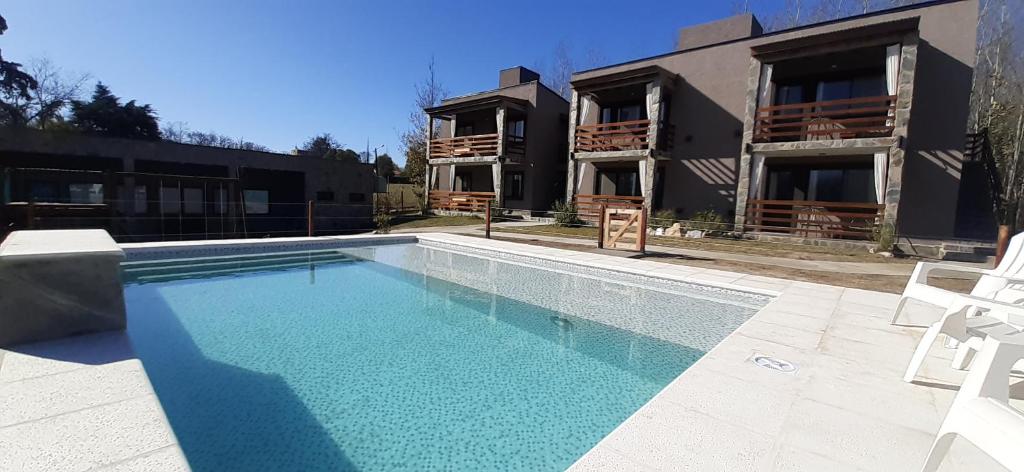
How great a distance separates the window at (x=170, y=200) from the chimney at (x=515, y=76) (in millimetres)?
14903

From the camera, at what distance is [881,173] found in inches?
405

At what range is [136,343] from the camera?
3711 millimetres

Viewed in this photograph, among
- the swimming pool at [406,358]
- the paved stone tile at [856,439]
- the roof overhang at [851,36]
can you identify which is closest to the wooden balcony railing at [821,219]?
the roof overhang at [851,36]

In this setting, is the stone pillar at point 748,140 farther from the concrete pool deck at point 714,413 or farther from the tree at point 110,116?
the tree at point 110,116

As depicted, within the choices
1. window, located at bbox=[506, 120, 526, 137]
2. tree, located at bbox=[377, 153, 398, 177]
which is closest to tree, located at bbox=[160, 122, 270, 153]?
tree, located at bbox=[377, 153, 398, 177]

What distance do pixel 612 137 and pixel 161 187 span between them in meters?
15.7

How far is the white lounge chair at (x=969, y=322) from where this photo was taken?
228cm

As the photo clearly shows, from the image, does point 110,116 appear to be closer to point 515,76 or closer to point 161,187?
point 161,187

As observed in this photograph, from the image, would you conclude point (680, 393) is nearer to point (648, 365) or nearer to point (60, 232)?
point (648, 365)

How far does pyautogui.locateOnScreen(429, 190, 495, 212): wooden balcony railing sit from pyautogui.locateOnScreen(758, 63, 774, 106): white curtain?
10.7 m

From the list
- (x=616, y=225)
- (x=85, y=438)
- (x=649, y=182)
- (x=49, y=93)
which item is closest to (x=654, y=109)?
(x=649, y=182)

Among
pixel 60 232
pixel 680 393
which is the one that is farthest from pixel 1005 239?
pixel 60 232

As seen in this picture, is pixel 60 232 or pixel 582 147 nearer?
pixel 60 232

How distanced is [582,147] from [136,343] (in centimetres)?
1470
